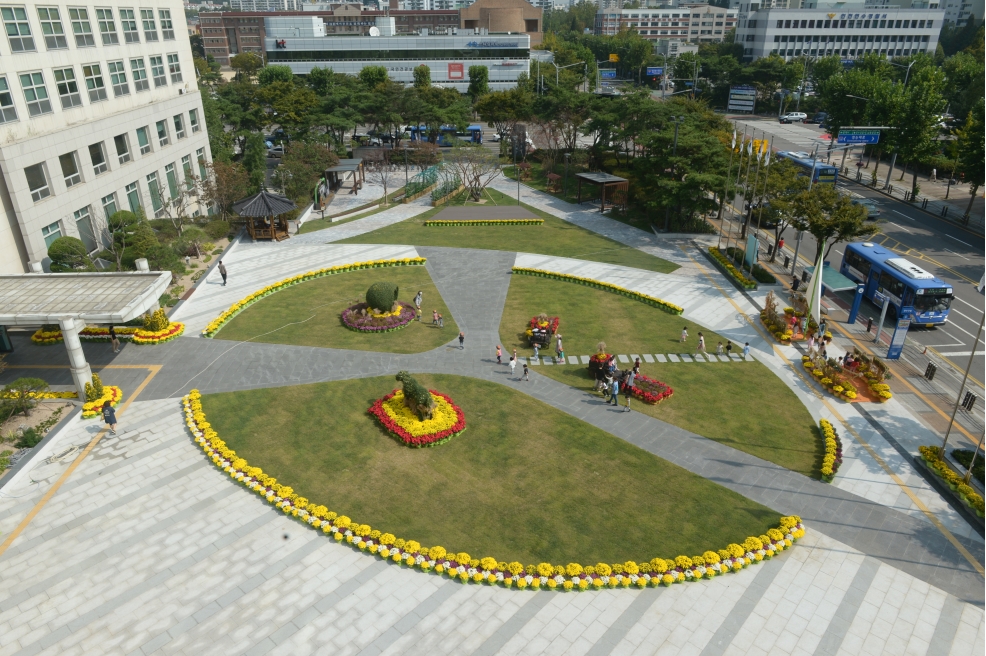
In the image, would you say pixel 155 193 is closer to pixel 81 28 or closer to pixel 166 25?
pixel 81 28

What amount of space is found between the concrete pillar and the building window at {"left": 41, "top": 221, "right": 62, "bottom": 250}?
14.6m

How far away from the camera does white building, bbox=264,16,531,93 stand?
5157 inches

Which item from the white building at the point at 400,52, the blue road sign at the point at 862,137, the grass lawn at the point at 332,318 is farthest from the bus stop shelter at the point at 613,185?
the white building at the point at 400,52

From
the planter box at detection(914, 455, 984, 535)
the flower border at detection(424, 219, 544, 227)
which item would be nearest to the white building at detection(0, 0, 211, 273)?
the flower border at detection(424, 219, 544, 227)

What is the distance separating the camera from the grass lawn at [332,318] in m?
36.2

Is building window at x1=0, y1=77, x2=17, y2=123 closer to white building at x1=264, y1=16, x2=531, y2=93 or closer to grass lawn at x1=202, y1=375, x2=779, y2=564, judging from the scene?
grass lawn at x1=202, y1=375, x2=779, y2=564

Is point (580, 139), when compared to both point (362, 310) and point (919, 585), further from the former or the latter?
point (919, 585)

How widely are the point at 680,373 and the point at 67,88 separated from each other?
44121 mm

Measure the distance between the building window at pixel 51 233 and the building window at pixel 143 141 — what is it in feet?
38.8

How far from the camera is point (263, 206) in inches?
2025

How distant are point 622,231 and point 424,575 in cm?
4195

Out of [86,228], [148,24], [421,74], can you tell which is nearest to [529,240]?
[86,228]

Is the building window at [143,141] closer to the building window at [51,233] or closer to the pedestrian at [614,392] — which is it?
the building window at [51,233]

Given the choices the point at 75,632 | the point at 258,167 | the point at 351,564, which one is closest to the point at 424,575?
the point at 351,564
